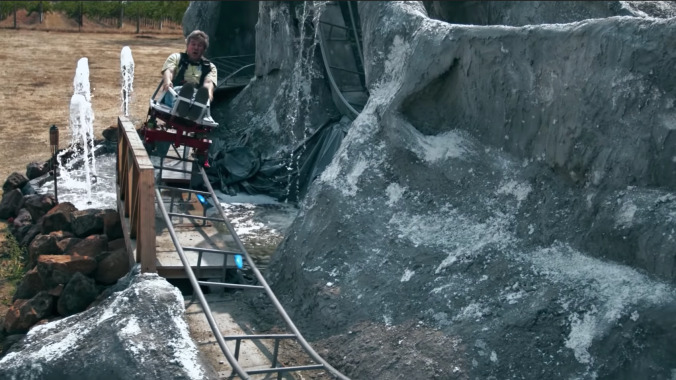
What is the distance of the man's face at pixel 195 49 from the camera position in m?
8.19

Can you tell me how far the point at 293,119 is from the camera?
1082cm

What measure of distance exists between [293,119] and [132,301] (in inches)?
205

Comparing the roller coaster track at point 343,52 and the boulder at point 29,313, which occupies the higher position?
the roller coaster track at point 343,52

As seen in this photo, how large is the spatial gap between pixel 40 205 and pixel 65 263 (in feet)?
7.85

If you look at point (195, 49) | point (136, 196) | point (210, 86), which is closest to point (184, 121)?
point (210, 86)

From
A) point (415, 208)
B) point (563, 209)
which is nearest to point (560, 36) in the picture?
point (563, 209)

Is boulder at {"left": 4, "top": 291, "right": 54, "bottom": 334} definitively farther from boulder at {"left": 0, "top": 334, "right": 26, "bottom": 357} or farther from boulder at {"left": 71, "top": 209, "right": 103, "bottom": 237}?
boulder at {"left": 71, "top": 209, "right": 103, "bottom": 237}

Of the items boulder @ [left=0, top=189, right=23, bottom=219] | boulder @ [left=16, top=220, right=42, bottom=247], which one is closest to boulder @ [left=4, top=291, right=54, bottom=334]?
boulder @ [left=16, top=220, right=42, bottom=247]

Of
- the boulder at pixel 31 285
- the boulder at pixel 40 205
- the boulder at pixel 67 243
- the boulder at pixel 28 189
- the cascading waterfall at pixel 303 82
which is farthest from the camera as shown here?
the cascading waterfall at pixel 303 82

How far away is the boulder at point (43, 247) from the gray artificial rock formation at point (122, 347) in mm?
2293

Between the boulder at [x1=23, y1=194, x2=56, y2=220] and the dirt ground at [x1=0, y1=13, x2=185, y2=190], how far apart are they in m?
2.28

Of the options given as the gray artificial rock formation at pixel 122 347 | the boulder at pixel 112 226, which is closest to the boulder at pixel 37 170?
the boulder at pixel 112 226

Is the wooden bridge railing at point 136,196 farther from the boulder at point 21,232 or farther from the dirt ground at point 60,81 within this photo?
the boulder at point 21,232

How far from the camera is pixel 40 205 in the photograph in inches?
380
